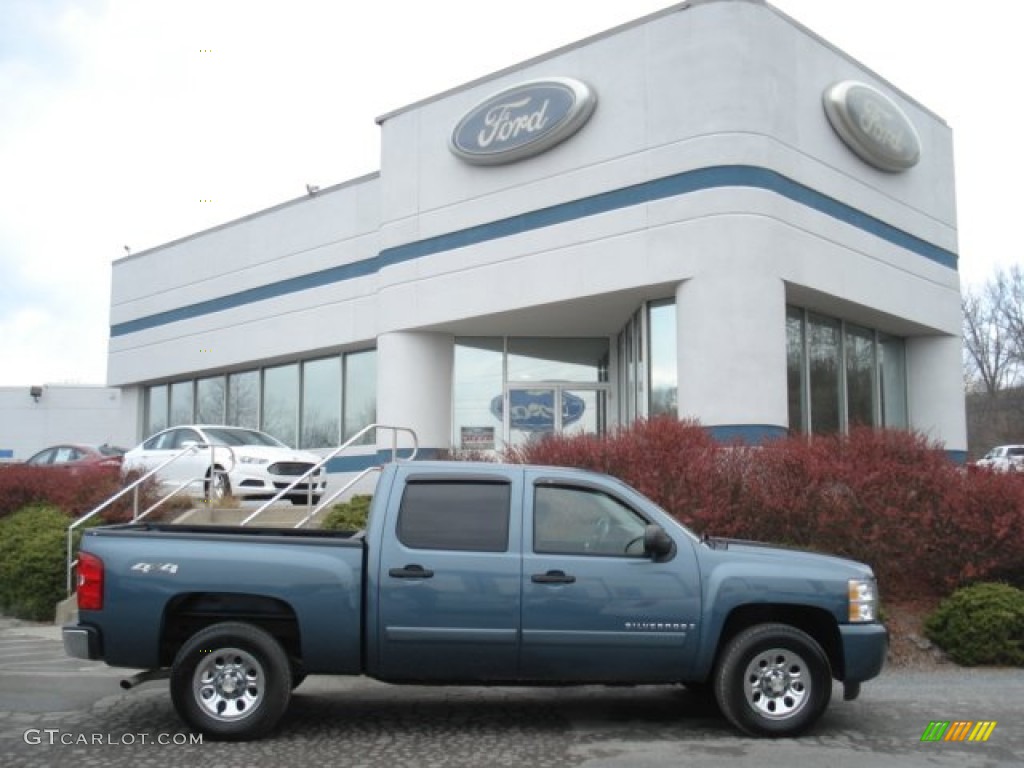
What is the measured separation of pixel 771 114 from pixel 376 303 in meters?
8.48

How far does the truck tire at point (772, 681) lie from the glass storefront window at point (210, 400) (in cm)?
2026

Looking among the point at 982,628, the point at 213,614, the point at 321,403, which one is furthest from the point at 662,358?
the point at 213,614

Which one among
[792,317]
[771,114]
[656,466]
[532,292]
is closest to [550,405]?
[532,292]

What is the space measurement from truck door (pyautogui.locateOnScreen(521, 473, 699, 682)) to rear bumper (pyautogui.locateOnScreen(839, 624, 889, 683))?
1.02 m

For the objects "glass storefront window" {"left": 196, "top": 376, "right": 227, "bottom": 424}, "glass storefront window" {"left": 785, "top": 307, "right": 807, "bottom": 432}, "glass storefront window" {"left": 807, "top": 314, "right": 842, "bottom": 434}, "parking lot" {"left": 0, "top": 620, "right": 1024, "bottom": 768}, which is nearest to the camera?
"parking lot" {"left": 0, "top": 620, "right": 1024, "bottom": 768}

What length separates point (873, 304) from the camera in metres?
17.5

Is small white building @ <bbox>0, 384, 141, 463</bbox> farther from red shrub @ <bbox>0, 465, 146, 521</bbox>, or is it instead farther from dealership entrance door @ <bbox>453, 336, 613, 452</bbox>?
dealership entrance door @ <bbox>453, 336, 613, 452</bbox>

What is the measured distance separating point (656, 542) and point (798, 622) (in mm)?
1256

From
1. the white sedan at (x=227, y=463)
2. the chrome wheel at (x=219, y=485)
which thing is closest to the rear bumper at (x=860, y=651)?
the white sedan at (x=227, y=463)

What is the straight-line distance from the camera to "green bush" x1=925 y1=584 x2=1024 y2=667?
30.9ft

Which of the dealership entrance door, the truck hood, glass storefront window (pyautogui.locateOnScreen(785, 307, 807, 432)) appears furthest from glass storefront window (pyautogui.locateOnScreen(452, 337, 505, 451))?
the truck hood

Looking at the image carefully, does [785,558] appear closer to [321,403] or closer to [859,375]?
[859,375]

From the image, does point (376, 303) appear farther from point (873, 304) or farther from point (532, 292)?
point (873, 304)

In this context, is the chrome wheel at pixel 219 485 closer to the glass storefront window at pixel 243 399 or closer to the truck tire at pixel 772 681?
the glass storefront window at pixel 243 399
